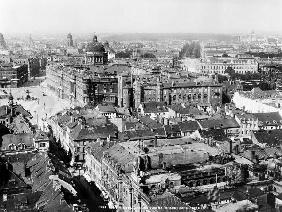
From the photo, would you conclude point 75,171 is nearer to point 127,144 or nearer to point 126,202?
point 127,144

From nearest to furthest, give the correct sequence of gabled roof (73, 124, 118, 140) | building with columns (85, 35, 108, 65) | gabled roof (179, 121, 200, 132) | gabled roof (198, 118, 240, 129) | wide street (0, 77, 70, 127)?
gabled roof (73, 124, 118, 140), gabled roof (179, 121, 200, 132), gabled roof (198, 118, 240, 129), wide street (0, 77, 70, 127), building with columns (85, 35, 108, 65)

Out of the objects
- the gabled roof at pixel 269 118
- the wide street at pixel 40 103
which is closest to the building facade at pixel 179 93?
the wide street at pixel 40 103

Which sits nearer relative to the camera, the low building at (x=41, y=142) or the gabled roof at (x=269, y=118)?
the low building at (x=41, y=142)

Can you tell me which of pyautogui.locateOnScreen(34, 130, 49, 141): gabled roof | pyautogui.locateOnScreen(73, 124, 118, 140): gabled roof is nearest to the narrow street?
pyautogui.locateOnScreen(34, 130, 49, 141): gabled roof

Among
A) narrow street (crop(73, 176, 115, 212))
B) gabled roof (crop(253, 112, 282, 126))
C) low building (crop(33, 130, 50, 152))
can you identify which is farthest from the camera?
gabled roof (crop(253, 112, 282, 126))

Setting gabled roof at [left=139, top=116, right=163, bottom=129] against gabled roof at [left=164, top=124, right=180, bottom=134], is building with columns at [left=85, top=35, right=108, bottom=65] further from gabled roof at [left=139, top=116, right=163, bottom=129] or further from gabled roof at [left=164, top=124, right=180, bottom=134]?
gabled roof at [left=164, top=124, right=180, bottom=134]

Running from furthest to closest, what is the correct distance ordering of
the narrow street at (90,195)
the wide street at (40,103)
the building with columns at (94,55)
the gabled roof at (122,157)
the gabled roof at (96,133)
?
1. the building with columns at (94,55)
2. the wide street at (40,103)
3. the gabled roof at (96,133)
4. the gabled roof at (122,157)
5. the narrow street at (90,195)

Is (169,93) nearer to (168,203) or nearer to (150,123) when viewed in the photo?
(150,123)

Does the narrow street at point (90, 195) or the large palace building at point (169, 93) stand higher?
the large palace building at point (169, 93)

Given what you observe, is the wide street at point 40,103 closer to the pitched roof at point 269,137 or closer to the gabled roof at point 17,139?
the gabled roof at point 17,139

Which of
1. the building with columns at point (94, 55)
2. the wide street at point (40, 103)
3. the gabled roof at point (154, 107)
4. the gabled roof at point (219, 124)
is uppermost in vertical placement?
the building with columns at point (94, 55)

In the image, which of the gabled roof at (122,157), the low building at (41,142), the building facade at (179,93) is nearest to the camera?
the gabled roof at (122,157)
